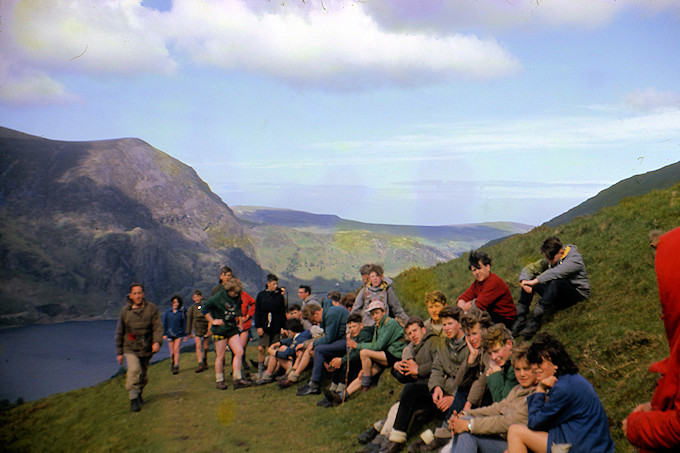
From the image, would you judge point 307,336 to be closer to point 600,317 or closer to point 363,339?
point 363,339

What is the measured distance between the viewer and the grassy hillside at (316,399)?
732cm

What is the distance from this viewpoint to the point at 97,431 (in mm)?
10156

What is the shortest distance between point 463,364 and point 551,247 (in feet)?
10.7

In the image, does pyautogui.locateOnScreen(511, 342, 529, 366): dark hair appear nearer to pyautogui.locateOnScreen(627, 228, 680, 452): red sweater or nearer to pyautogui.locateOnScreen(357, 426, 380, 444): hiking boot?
pyautogui.locateOnScreen(627, 228, 680, 452): red sweater

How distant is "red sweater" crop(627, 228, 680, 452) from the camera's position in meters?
2.09

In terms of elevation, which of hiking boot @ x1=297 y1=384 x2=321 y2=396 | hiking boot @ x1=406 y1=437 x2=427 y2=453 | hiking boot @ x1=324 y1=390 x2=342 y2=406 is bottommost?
hiking boot @ x1=297 y1=384 x2=321 y2=396

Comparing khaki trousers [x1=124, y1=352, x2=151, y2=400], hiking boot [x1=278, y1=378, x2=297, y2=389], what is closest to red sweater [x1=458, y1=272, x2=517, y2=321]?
hiking boot [x1=278, y1=378, x2=297, y2=389]

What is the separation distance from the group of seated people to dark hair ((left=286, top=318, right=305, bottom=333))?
0.18 meters

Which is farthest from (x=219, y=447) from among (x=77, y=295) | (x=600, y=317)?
(x=77, y=295)

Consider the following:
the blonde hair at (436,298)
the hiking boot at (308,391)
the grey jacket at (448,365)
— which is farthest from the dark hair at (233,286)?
the grey jacket at (448,365)

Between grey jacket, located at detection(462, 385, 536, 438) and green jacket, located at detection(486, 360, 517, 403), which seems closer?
grey jacket, located at detection(462, 385, 536, 438)

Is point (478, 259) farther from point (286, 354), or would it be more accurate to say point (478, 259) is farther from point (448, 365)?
point (286, 354)

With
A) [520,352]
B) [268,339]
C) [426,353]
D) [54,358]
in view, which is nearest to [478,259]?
[426,353]

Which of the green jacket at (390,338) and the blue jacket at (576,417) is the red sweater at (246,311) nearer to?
the green jacket at (390,338)
